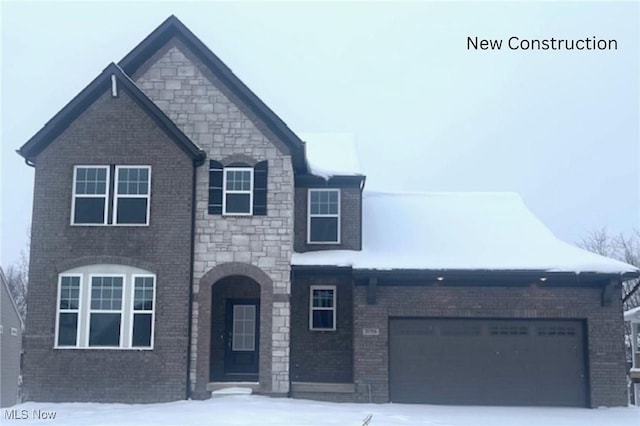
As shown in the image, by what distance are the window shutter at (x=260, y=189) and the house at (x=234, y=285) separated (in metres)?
0.04

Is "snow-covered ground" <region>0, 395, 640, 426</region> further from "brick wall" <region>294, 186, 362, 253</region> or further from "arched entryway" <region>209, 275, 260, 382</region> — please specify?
"brick wall" <region>294, 186, 362, 253</region>

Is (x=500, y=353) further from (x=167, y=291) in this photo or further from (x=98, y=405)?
(x=98, y=405)

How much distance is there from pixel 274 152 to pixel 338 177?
2.55 meters

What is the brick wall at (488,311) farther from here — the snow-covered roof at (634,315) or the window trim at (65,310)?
the snow-covered roof at (634,315)

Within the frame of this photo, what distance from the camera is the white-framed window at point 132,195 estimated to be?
17.5 meters

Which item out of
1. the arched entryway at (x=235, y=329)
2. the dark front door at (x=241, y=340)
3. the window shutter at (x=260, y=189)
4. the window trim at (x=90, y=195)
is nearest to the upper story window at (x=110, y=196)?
the window trim at (x=90, y=195)

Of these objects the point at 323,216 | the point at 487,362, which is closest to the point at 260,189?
the point at 323,216

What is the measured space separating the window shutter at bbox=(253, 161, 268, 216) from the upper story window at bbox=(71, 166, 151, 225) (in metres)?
2.61

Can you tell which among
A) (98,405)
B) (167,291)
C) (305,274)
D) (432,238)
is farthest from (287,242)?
(98,405)

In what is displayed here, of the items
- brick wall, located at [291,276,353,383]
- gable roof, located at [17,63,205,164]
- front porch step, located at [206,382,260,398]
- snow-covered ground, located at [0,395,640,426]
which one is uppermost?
gable roof, located at [17,63,205,164]

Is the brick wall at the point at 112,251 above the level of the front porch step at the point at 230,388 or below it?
above

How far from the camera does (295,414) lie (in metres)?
14.7

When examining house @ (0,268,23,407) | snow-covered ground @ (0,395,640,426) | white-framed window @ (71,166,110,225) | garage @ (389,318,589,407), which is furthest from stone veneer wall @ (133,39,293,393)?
house @ (0,268,23,407)

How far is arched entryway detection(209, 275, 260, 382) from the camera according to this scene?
62.5ft
